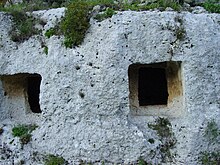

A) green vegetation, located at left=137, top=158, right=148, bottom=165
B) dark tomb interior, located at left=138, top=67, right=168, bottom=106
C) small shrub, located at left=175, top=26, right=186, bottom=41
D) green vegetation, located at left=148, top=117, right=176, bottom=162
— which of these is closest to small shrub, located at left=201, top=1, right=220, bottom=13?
small shrub, located at left=175, top=26, right=186, bottom=41

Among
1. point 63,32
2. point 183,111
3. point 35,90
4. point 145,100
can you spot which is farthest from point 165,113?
point 35,90

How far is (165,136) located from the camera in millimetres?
→ 8828

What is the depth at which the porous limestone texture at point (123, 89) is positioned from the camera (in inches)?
339

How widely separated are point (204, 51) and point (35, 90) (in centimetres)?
500

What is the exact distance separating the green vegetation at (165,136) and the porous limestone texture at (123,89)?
0.07 meters

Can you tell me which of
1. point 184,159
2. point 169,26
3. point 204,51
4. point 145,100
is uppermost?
point 169,26

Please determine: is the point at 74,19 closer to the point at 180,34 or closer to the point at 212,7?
the point at 180,34

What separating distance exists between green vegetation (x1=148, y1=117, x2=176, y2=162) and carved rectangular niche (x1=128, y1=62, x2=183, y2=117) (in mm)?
A: 453

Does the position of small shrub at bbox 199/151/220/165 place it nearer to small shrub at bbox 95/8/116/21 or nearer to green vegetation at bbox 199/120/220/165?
green vegetation at bbox 199/120/220/165

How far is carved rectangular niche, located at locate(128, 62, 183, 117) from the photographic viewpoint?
9336 mm

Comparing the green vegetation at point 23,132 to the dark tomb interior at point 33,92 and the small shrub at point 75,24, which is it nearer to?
the dark tomb interior at point 33,92

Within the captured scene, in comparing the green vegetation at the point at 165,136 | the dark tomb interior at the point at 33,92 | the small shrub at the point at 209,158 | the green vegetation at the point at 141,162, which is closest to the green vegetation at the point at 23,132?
the dark tomb interior at the point at 33,92

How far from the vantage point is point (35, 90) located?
11078mm

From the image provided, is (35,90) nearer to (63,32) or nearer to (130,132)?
(63,32)
